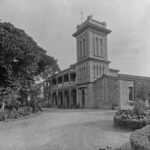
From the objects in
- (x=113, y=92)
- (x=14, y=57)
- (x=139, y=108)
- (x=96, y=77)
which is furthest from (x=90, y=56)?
(x=139, y=108)

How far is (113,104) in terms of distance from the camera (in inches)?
942

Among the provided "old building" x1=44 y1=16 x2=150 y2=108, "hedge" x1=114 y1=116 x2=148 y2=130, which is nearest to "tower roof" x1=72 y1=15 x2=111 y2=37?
"old building" x1=44 y1=16 x2=150 y2=108

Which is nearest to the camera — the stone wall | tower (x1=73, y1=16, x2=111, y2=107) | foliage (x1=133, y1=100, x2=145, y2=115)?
foliage (x1=133, y1=100, x2=145, y2=115)

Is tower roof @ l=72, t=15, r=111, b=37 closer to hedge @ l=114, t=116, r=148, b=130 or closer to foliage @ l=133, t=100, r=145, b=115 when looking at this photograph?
foliage @ l=133, t=100, r=145, b=115

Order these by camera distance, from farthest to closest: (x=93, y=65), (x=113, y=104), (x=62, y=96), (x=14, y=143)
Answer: (x=62, y=96) → (x=93, y=65) → (x=113, y=104) → (x=14, y=143)

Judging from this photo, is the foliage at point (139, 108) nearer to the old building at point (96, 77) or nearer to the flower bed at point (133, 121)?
the flower bed at point (133, 121)

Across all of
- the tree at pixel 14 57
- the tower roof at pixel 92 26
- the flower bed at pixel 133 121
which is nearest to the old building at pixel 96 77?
the tower roof at pixel 92 26

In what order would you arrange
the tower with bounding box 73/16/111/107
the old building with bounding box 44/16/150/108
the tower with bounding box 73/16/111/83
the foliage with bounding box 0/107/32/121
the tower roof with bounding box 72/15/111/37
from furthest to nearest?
the tower roof with bounding box 72/15/111/37, the tower with bounding box 73/16/111/83, the tower with bounding box 73/16/111/107, the old building with bounding box 44/16/150/108, the foliage with bounding box 0/107/32/121

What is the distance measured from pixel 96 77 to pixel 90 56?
3.63 metres

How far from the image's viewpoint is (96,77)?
28016mm

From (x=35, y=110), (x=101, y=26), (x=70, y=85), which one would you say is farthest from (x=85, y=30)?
(x=35, y=110)

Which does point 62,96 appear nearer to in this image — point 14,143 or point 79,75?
point 79,75

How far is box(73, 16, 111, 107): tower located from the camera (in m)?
27.7

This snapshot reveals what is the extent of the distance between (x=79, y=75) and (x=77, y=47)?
5.34m
